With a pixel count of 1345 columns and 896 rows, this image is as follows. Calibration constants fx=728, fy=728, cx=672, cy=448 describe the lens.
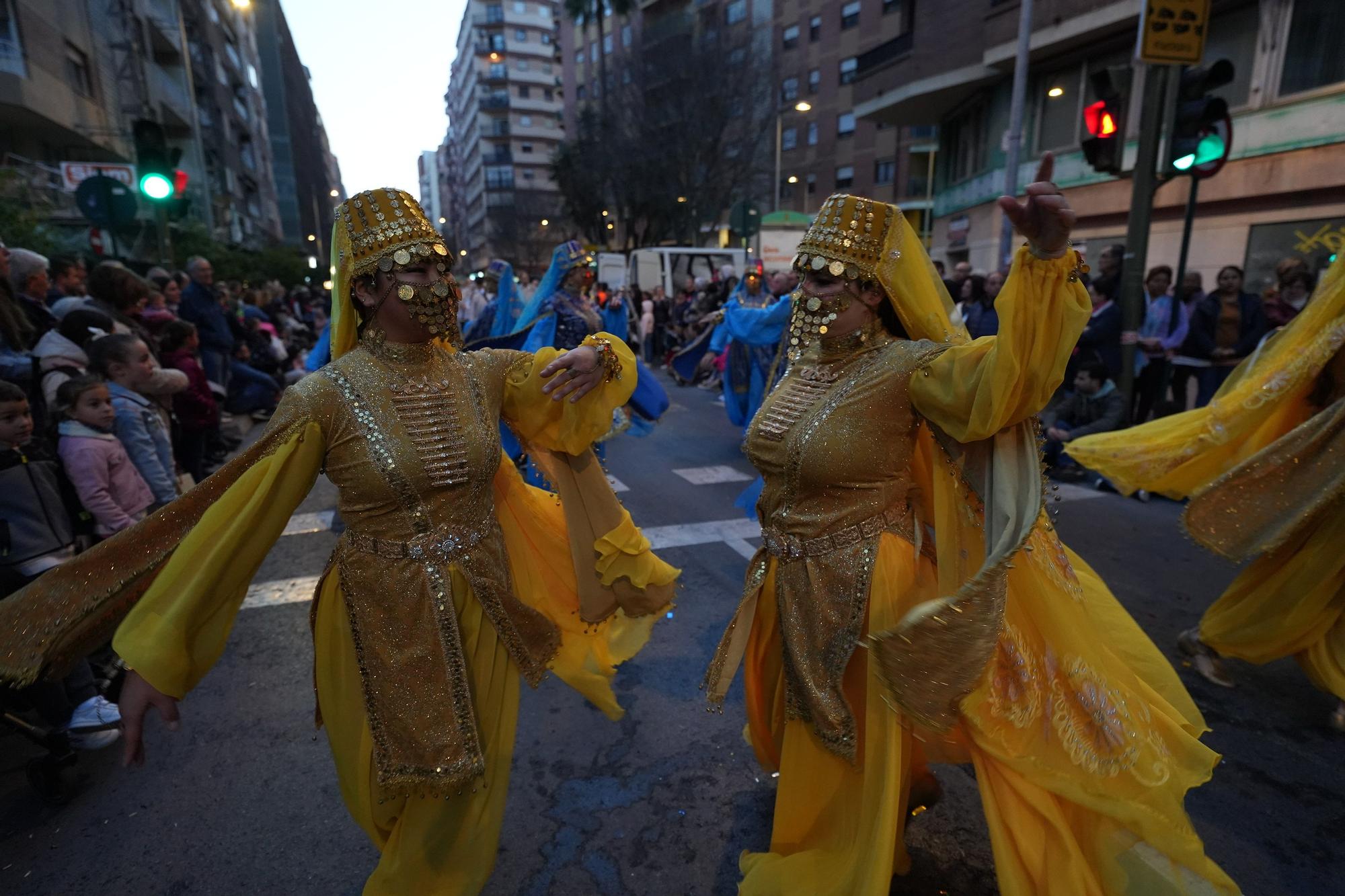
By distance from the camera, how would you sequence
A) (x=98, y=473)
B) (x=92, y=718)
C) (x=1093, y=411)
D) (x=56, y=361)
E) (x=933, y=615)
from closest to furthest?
1. (x=933, y=615)
2. (x=92, y=718)
3. (x=98, y=473)
4. (x=56, y=361)
5. (x=1093, y=411)

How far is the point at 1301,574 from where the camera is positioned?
3.13 metres

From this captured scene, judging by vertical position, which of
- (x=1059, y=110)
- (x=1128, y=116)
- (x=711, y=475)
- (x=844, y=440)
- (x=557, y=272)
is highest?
(x=1059, y=110)

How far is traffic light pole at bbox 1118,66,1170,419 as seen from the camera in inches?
279

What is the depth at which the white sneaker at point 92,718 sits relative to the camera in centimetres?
322

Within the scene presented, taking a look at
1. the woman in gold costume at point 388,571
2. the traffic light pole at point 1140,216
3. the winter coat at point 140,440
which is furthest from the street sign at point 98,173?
the traffic light pole at point 1140,216

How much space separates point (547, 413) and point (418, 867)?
4.63ft

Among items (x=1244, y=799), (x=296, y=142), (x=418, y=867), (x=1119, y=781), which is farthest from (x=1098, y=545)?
(x=296, y=142)

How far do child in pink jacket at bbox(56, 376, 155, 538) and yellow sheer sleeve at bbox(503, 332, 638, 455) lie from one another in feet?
8.47

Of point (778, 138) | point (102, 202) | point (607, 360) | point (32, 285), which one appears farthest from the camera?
point (778, 138)

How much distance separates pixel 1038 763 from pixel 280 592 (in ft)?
16.1

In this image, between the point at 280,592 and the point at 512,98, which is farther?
the point at 512,98

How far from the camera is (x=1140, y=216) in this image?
7.30m

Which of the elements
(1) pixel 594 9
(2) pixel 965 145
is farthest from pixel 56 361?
(1) pixel 594 9

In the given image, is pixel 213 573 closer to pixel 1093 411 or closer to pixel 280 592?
pixel 280 592
